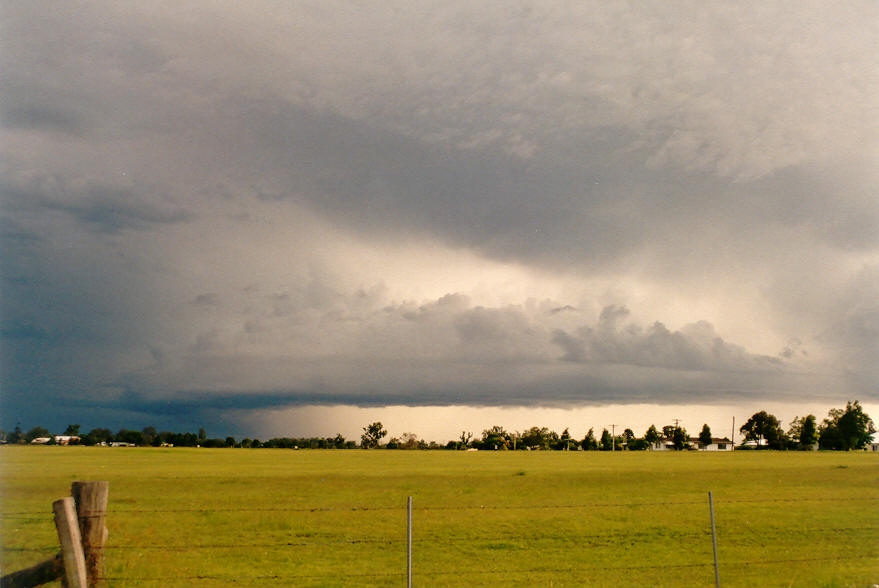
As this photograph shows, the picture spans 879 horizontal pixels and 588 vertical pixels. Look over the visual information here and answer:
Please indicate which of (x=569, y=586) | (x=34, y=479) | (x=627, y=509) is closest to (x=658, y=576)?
(x=569, y=586)

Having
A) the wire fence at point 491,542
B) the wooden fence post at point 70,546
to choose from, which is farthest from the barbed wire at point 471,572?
the wooden fence post at point 70,546

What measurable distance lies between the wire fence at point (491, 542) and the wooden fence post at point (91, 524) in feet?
17.0

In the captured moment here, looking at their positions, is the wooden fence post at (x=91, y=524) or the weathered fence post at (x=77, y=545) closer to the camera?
the weathered fence post at (x=77, y=545)

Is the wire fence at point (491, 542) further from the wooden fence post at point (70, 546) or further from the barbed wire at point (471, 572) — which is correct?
the wooden fence post at point (70, 546)

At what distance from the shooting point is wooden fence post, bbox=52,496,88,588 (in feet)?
32.7

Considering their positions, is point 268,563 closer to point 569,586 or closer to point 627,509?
point 569,586

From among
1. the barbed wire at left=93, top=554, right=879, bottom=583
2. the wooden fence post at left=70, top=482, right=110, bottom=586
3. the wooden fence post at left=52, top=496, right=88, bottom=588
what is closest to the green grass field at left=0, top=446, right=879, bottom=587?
the barbed wire at left=93, top=554, right=879, bottom=583

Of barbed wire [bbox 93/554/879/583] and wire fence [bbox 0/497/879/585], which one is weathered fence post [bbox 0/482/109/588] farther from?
barbed wire [bbox 93/554/879/583]

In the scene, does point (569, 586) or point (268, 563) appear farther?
point (268, 563)

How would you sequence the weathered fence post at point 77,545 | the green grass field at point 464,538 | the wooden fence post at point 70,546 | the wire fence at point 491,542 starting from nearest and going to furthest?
the weathered fence post at point 77,545 → the wooden fence post at point 70,546 → the wire fence at point 491,542 → the green grass field at point 464,538

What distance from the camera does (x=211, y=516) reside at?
1299 inches

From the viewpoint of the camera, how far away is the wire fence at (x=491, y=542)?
19688mm

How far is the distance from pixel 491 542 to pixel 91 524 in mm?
18450

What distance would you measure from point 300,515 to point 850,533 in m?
24.3
